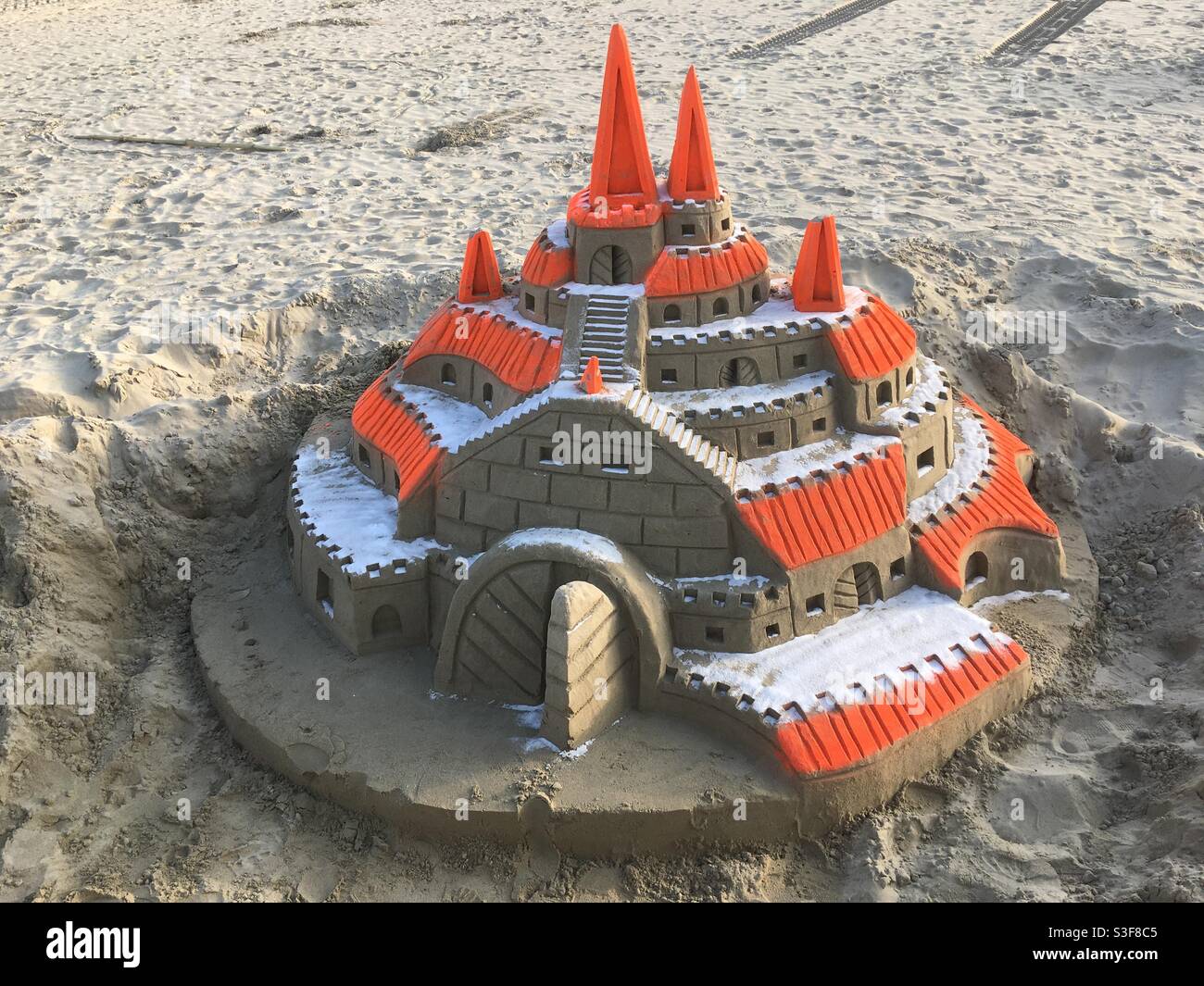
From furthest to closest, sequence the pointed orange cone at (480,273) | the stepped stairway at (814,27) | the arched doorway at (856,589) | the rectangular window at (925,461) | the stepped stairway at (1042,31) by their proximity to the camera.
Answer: the stepped stairway at (814,27), the stepped stairway at (1042,31), the pointed orange cone at (480,273), the rectangular window at (925,461), the arched doorway at (856,589)

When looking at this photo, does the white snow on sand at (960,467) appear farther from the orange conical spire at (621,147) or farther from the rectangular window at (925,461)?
the orange conical spire at (621,147)

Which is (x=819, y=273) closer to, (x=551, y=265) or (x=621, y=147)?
(x=621, y=147)

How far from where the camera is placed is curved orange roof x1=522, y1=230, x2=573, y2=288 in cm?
961

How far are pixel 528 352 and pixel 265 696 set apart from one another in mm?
3326

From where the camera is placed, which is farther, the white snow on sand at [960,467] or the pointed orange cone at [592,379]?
the white snow on sand at [960,467]

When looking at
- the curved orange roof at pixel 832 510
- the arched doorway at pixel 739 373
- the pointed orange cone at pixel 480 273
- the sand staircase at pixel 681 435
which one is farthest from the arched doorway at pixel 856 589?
the pointed orange cone at pixel 480 273

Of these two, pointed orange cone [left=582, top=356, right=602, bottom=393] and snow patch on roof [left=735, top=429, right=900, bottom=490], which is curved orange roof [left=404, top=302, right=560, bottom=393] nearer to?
pointed orange cone [left=582, top=356, right=602, bottom=393]

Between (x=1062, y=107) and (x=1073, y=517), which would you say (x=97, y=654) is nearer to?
(x=1073, y=517)

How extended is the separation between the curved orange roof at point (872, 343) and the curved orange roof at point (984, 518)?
128 cm

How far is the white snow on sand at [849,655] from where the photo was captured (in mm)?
8500

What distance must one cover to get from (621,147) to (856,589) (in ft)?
12.7

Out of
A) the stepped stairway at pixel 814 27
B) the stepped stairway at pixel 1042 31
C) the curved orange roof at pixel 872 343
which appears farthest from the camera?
the stepped stairway at pixel 814 27

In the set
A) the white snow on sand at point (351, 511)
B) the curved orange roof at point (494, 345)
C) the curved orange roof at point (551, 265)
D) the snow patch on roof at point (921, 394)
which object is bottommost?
the white snow on sand at point (351, 511)

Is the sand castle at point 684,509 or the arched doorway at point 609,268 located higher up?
the arched doorway at point 609,268
